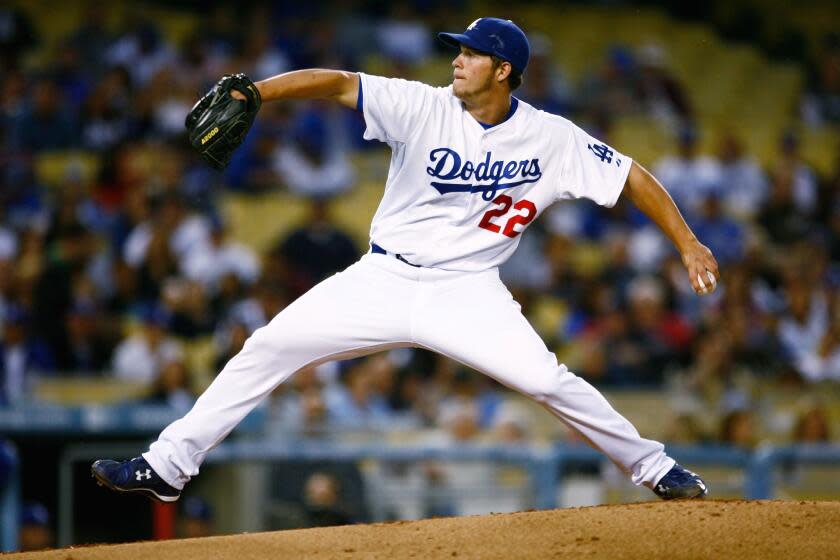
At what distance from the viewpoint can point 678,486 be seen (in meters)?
5.00

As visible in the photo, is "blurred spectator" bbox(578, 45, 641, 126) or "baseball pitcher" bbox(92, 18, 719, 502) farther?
"blurred spectator" bbox(578, 45, 641, 126)

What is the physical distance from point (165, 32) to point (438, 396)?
539 centimetres

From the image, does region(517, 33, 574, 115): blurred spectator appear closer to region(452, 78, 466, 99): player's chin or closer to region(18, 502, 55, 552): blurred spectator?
region(18, 502, 55, 552): blurred spectator

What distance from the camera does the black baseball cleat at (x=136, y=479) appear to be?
4727 millimetres

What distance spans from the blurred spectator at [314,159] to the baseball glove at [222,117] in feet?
22.7

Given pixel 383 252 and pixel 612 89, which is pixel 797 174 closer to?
pixel 612 89

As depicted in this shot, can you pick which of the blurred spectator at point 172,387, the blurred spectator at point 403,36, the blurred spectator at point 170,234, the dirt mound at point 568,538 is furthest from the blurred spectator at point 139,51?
the dirt mound at point 568,538

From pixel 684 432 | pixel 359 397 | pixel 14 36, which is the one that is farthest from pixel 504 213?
pixel 14 36

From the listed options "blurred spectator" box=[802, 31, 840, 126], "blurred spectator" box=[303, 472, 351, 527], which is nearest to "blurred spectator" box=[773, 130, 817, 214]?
"blurred spectator" box=[802, 31, 840, 126]

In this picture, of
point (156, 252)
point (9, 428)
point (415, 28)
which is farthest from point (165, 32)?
point (9, 428)

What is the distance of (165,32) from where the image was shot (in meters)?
12.7

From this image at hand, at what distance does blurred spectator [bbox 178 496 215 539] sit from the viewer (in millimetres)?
7477

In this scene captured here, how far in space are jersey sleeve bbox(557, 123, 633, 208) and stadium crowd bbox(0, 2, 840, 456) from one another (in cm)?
341

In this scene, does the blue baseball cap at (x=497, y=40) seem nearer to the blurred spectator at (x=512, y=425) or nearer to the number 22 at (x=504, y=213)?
the number 22 at (x=504, y=213)
